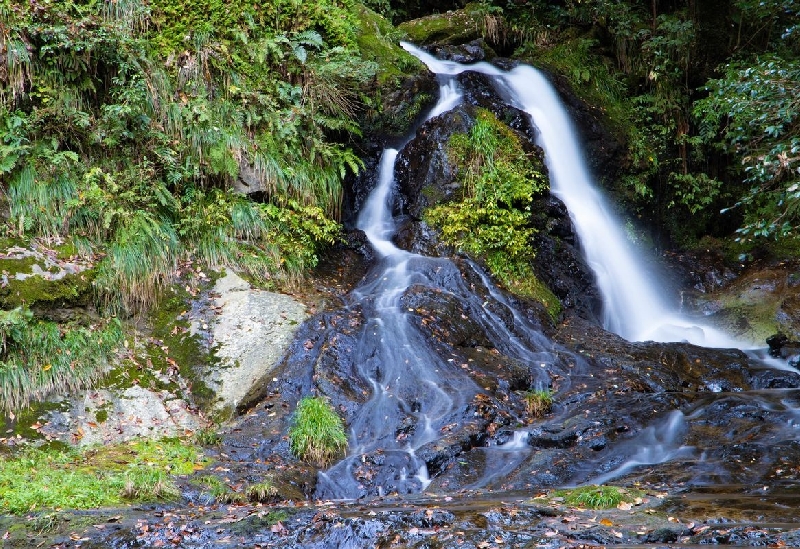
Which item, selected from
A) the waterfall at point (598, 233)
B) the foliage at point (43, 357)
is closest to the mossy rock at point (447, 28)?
the waterfall at point (598, 233)

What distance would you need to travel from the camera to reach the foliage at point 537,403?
8.15m

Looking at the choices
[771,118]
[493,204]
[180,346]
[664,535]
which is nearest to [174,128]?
[180,346]

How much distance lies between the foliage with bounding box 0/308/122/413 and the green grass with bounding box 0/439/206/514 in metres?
0.84

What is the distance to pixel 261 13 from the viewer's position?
39.5 ft

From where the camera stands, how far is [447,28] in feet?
54.0

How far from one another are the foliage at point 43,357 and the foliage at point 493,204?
229 inches

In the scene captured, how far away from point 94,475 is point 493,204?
7.45 metres

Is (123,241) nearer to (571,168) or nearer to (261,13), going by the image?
(261,13)

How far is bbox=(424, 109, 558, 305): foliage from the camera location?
11250 millimetres

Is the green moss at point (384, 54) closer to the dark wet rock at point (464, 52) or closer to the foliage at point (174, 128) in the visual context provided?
the foliage at point (174, 128)

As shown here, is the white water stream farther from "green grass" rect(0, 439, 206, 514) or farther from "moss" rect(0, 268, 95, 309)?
"moss" rect(0, 268, 95, 309)

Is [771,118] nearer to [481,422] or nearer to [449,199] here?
[449,199]

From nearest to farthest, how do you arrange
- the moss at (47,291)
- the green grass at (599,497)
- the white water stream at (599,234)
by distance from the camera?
the green grass at (599,497) → the moss at (47,291) → the white water stream at (599,234)

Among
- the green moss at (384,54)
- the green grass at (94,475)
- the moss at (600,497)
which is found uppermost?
the green moss at (384,54)
